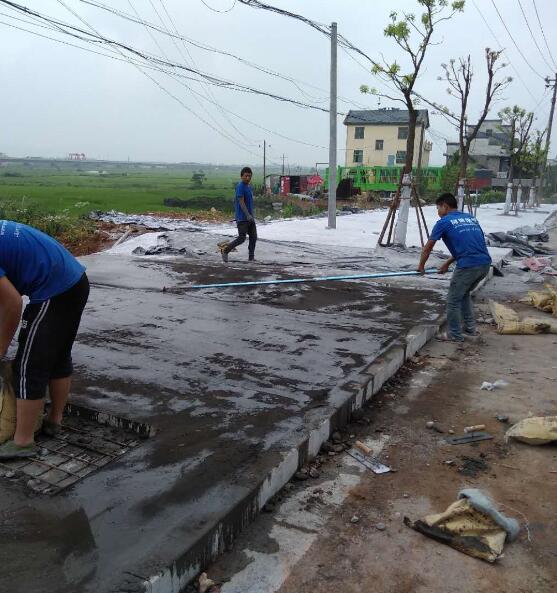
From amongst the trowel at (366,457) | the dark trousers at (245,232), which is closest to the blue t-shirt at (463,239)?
the trowel at (366,457)

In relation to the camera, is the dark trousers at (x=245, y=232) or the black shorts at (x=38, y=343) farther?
the dark trousers at (x=245, y=232)

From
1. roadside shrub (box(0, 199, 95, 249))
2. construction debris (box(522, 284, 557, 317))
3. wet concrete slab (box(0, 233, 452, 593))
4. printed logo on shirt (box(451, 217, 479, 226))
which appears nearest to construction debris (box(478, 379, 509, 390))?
wet concrete slab (box(0, 233, 452, 593))

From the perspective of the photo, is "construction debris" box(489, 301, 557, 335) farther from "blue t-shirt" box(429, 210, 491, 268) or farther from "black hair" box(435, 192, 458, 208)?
"black hair" box(435, 192, 458, 208)

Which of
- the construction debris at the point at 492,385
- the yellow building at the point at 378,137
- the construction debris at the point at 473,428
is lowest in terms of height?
the construction debris at the point at 473,428

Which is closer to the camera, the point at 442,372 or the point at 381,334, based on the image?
the point at 442,372

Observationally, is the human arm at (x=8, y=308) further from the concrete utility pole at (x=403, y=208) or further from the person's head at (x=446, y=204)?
the concrete utility pole at (x=403, y=208)

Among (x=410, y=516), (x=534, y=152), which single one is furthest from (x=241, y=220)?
(x=534, y=152)

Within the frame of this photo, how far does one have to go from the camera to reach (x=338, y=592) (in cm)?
217

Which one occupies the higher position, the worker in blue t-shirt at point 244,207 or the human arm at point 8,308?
the worker in blue t-shirt at point 244,207

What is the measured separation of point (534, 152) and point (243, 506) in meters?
29.0

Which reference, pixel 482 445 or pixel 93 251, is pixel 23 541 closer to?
pixel 482 445

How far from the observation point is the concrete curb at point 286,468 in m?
2.10

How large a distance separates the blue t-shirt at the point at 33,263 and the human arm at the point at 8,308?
4.3 inches

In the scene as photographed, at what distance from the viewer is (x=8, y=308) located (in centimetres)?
257
